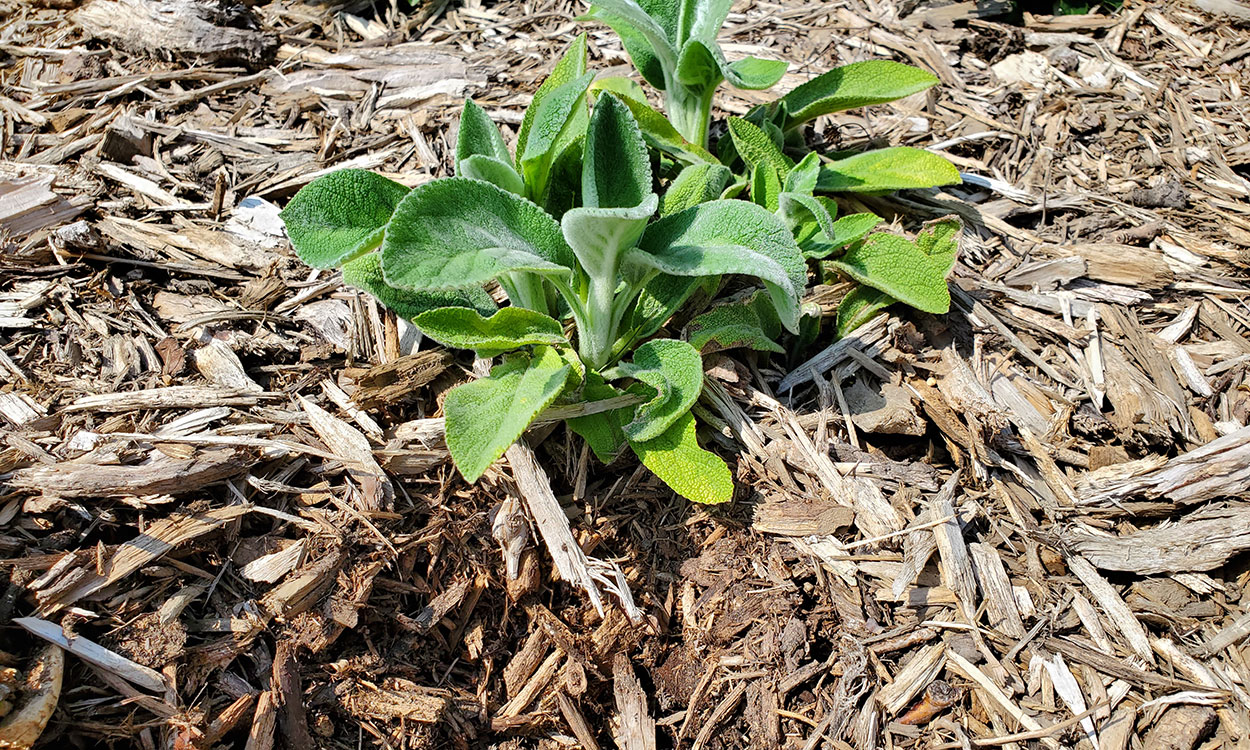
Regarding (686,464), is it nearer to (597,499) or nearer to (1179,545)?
(597,499)

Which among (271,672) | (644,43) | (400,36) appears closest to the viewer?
(271,672)

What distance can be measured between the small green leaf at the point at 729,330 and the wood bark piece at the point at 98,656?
4.52 feet

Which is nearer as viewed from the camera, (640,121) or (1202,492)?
(1202,492)

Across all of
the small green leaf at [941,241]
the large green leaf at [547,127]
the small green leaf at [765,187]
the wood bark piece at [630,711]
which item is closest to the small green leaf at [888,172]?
the small green leaf at [941,241]

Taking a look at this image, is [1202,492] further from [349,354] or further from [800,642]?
[349,354]

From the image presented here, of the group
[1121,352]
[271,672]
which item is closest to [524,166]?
[271,672]

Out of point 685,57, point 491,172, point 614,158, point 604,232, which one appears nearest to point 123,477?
point 491,172

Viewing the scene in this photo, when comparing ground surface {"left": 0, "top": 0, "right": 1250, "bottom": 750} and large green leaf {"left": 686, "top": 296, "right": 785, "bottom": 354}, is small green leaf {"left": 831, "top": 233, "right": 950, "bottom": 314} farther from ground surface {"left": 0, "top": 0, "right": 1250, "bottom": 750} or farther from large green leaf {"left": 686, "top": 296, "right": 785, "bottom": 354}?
large green leaf {"left": 686, "top": 296, "right": 785, "bottom": 354}

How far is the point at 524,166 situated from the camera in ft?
6.39

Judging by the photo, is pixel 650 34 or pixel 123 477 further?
pixel 650 34

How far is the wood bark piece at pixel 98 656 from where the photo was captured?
5.29ft

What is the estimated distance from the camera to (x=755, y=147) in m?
2.33

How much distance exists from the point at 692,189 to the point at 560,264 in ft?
1.51

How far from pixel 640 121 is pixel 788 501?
1.13m
